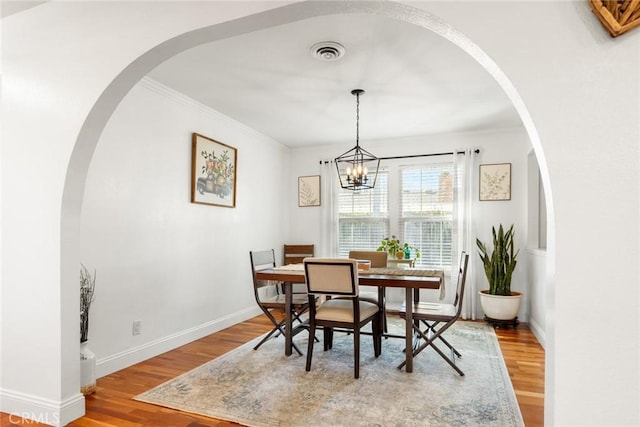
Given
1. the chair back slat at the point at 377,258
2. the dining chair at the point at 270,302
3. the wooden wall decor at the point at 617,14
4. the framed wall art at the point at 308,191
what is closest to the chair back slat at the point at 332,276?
the dining chair at the point at 270,302

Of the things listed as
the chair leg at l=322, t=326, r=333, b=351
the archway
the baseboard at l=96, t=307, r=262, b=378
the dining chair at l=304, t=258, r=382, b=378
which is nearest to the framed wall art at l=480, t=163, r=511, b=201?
the dining chair at l=304, t=258, r=382, b=378

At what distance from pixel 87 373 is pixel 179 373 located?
66 cm

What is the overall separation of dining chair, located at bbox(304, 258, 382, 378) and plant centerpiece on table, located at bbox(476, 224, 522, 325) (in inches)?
79.0

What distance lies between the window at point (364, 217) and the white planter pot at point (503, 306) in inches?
66.8

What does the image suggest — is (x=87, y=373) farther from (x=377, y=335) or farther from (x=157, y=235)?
(x=377, y=335)

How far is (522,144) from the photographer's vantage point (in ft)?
15.7

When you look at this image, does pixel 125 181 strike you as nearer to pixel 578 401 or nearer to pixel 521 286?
pixel 578 401

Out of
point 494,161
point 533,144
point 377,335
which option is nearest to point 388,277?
point 377,335

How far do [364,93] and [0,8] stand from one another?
2.75m

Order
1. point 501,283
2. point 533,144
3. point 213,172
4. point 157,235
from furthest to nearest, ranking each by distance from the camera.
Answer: point 501,283, point 213,172, point 157,235, point 533,144

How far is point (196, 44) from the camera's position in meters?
1.97

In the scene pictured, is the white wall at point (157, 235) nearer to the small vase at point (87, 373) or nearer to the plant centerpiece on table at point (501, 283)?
the small vase at point (87, 373)

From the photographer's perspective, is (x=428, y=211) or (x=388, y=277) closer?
(x=388, y=277)

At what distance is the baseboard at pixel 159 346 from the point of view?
116 inches
